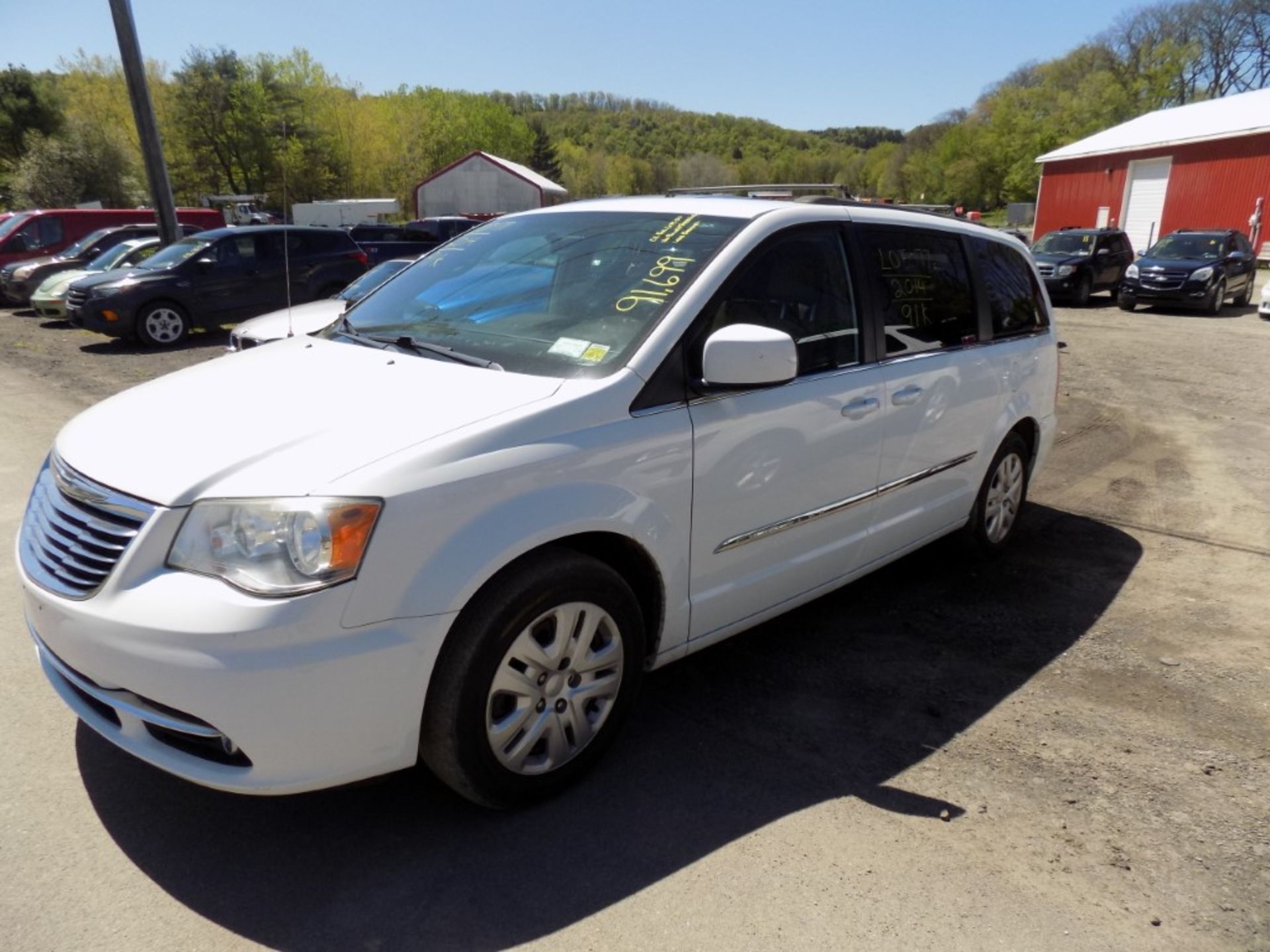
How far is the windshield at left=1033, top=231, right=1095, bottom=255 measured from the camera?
18875 mm

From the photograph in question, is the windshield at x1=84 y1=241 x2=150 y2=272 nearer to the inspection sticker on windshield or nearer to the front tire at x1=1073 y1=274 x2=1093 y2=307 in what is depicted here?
the inspection sticker on windshield

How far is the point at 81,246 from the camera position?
57.3ft

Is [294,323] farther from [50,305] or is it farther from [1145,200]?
[1145,200]

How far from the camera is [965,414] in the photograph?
4199mm

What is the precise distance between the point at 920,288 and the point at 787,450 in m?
1.30

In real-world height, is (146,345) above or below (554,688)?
below

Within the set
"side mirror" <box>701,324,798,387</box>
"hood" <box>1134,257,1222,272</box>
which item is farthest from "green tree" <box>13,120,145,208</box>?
"side mirror" <box>701,324,798,387</box>

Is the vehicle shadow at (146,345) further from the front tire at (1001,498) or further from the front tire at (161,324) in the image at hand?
the front tire at (1001,498)

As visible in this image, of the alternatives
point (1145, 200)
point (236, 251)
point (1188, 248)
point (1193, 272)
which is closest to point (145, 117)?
point (236, 251)

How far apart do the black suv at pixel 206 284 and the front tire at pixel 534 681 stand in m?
10.8

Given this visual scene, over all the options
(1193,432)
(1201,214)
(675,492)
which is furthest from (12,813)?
(1201,214)

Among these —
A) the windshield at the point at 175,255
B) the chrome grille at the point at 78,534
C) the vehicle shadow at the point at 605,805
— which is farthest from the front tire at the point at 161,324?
the chrome grille at the point at 78,534

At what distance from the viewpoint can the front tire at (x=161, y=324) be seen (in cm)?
1243

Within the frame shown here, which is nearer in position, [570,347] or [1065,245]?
[570,347]
